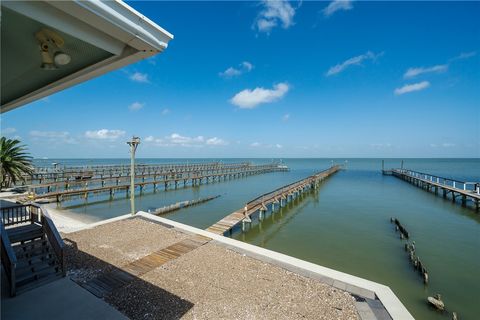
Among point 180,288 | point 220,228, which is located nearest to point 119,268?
point 180,288

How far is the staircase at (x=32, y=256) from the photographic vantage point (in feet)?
18.3

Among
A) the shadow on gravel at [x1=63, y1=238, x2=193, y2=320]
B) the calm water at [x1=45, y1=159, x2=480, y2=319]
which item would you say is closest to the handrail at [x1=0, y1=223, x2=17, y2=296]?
the shadow on gravel at [x1=63, y1=238, x2=193, y2=320]

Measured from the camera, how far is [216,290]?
6461 mm

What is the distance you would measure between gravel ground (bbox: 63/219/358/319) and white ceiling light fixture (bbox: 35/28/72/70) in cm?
539

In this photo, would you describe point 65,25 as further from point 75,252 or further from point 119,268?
point 75,252

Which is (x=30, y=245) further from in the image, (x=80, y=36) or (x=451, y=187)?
(x=451, y=187)

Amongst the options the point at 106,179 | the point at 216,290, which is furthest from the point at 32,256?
the point at 106,179

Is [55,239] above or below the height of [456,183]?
above

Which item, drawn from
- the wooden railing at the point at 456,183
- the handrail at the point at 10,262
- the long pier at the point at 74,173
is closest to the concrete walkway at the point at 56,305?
the handrail at the point at 10,262

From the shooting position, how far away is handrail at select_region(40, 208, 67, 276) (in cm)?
640

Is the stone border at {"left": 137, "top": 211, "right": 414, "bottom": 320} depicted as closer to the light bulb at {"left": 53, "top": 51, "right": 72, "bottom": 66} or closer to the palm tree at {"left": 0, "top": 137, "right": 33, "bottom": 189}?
the light bulb at {"left": 53, "top": 51, "right": 72, "bottom": 66}

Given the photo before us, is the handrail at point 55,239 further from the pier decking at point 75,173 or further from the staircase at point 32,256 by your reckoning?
the pier decking at point 75,173

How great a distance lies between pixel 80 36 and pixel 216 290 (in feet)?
21.3

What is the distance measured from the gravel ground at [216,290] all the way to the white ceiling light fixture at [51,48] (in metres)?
5.39
